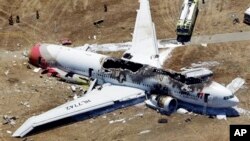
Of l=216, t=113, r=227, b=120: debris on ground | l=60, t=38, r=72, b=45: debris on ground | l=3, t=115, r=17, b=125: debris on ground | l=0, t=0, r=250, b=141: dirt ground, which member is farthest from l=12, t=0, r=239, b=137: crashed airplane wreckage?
l=60, t=38, r=72, b=45: debris on ground

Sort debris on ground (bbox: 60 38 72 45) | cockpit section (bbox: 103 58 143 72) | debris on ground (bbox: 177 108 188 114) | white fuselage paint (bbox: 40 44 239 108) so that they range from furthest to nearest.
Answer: debris on ground (bbox: 60 38 72 45), cockpit section (bbox: 103 58 143 72), debris on ground (bbox: 177 108 188 114), white fuselage paint (bbox: 40 44 239 108)

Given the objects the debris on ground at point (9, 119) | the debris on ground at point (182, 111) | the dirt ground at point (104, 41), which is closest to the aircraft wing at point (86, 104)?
the dirt ground at point (104, 41)

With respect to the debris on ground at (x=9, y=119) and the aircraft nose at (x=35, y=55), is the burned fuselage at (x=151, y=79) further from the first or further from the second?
the debris on ground at (x=9, y=119)

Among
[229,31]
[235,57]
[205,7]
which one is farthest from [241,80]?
[205,7]

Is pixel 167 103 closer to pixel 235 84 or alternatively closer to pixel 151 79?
pixel 151 79

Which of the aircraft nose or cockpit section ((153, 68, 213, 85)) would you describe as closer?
cockpit section ((153, 68, 213, 85))

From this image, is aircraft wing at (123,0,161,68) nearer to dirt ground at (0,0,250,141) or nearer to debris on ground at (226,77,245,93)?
dirt ground at (0,0,250,141)

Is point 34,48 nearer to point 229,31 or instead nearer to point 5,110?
point 5,110
